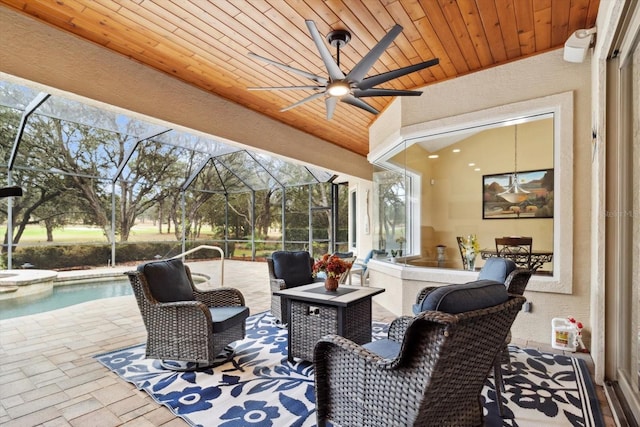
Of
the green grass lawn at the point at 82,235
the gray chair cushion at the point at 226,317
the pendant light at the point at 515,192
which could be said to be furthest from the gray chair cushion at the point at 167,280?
the green grass lawn at the point at 82,235

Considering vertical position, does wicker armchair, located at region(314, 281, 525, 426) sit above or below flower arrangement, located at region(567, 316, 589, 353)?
above

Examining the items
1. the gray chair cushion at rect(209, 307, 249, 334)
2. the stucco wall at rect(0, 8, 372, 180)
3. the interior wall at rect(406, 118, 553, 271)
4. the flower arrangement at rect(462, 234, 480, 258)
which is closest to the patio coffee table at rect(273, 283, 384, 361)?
the gray chair cushion at rect(209, 307, 249, 334)

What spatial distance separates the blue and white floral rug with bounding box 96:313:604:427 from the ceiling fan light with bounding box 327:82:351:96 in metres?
2.39

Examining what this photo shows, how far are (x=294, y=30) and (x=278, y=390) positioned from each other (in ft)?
9.82

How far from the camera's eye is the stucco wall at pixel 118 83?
2.71 m

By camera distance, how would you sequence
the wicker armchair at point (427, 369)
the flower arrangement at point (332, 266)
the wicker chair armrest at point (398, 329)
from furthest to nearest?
the flower arrangement at point (332, 266) < the wicker chair armrest at point (398, 329) < the wicker armchair at point (427, 369)

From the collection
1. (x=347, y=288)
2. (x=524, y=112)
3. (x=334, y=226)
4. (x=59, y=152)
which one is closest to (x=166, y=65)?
(x=347, y=288)

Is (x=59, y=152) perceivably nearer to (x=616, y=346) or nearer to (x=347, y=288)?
(x=347, y=288)

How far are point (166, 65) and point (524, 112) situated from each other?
3988 mm

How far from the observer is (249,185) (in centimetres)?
1058

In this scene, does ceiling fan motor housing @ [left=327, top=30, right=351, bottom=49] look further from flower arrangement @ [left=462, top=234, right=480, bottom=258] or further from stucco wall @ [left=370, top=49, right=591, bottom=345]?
flower arrangement @ [left=462, top=234, right=480, bottom=258]

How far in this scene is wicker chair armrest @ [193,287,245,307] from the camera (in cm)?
335

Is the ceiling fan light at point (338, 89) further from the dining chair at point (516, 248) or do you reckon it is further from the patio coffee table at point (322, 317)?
the dining chair at point (516, 248)

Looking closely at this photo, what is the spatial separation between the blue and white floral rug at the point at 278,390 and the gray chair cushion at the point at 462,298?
3.84 ft
